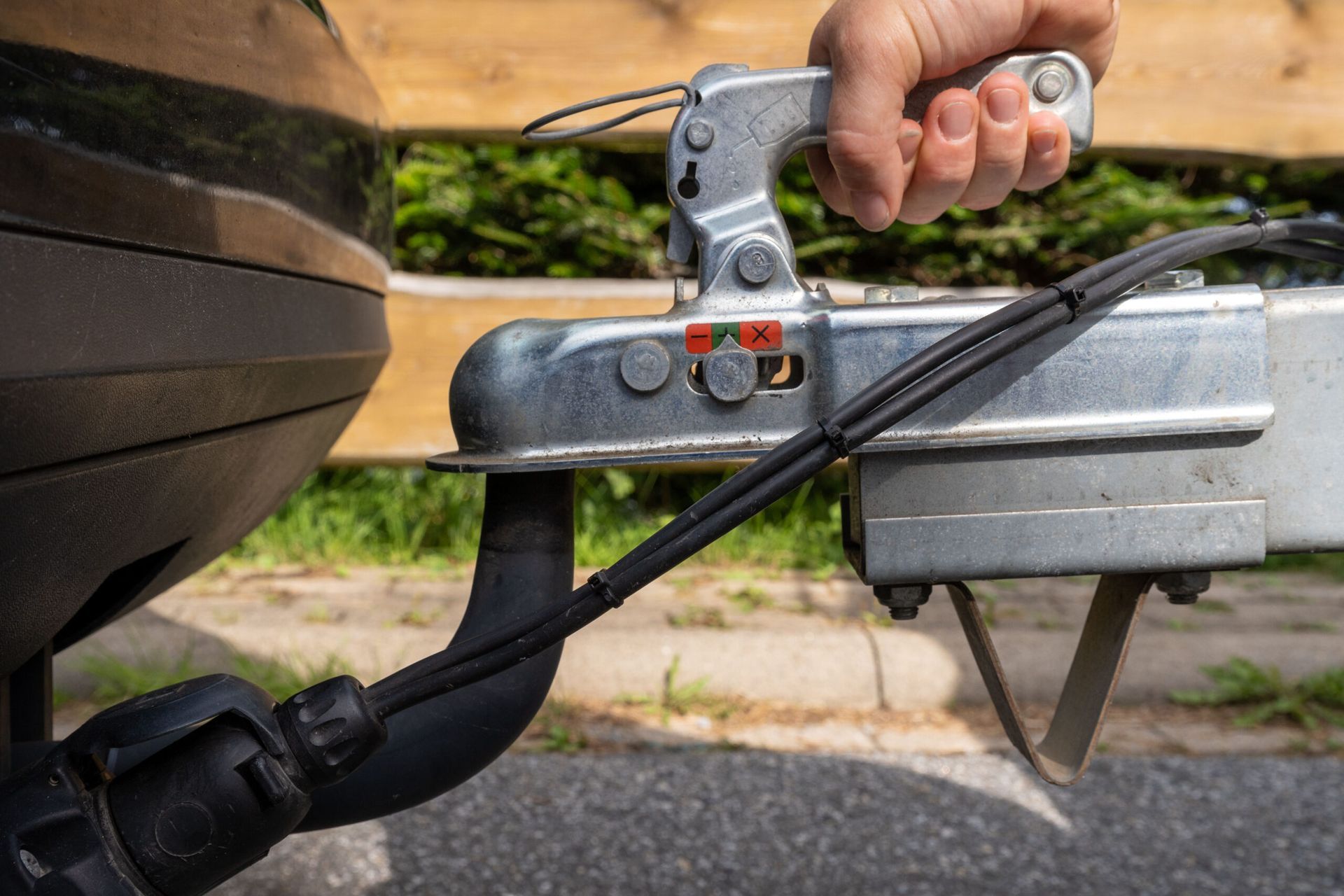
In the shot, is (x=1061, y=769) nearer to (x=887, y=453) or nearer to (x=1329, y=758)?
(x=887, y=453)

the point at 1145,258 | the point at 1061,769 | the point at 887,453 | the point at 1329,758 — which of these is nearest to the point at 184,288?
the point at 887,453

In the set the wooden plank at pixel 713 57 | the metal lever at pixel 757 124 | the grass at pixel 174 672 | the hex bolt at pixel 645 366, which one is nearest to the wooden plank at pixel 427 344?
the wooden plank at pixel 713 57

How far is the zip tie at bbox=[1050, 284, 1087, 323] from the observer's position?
833 millimetres

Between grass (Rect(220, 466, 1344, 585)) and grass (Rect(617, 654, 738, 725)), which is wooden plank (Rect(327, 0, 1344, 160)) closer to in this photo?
grass (Rect(220, 466, 1344, 585))

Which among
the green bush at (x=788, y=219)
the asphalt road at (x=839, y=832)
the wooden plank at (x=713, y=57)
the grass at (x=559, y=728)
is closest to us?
the asphalt road at (x=839, y=832)

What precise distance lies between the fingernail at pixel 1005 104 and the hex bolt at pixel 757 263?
0.24 m

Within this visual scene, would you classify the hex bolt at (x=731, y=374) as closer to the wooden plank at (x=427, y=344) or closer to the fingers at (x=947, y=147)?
the fingers at (x=947, y=147)

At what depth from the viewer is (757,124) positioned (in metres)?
0.95

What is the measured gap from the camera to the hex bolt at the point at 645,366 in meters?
0.86

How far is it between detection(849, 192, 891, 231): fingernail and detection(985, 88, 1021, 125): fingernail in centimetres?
12

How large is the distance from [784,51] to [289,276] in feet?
6.31

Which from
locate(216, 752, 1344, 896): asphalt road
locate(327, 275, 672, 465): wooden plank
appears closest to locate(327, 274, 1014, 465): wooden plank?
locate(327, 275, 672, 465): wooden plank

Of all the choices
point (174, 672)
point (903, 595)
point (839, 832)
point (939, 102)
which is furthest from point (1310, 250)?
point (174, 672)

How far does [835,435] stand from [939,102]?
35cm
